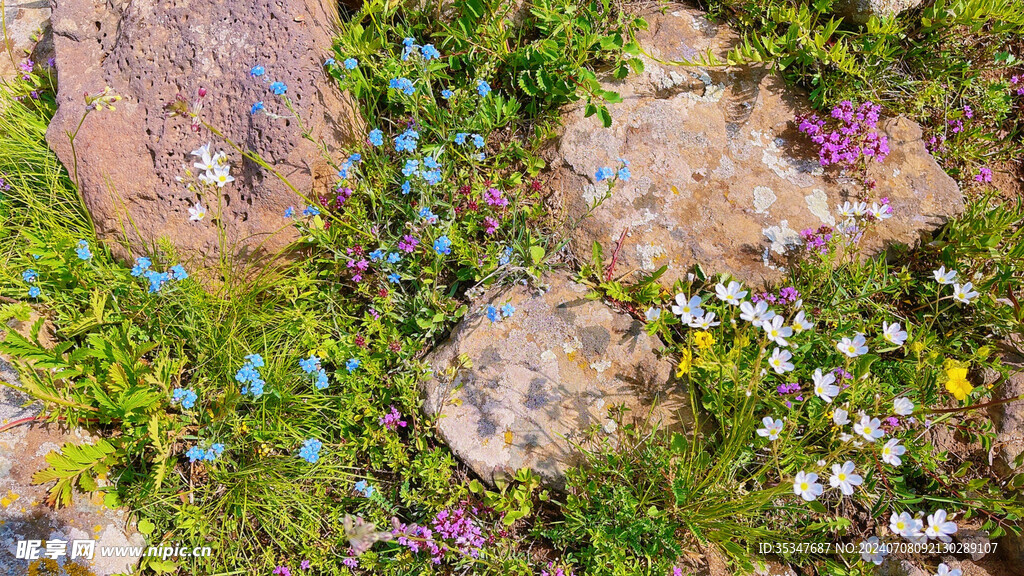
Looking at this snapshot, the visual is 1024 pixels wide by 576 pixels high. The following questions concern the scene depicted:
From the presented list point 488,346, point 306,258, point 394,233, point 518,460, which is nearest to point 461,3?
point 394,233

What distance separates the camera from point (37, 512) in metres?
2.78

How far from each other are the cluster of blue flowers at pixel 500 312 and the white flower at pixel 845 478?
1650mm

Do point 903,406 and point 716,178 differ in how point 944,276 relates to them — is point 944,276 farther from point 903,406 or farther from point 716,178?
point 716,178

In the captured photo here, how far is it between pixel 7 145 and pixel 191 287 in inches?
67.4

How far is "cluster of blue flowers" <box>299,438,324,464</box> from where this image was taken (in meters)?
2.81

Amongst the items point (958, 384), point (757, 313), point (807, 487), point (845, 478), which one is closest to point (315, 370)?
point (757, 313)

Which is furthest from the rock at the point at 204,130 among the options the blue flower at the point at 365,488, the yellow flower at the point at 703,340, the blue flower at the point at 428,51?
the yellow flower at the point at 703,340

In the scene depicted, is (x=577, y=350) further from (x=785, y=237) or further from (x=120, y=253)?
(x=120, y=253)

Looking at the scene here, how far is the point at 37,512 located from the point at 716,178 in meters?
3.93

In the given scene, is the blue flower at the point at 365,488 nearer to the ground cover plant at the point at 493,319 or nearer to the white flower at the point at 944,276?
the ground cover plant at the point at 493,319

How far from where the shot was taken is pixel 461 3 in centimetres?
370

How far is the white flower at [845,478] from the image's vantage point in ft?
7.90

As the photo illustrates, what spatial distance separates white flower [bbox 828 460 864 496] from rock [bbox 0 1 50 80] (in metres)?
5.60

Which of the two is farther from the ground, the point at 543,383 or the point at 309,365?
the point at 543,383
